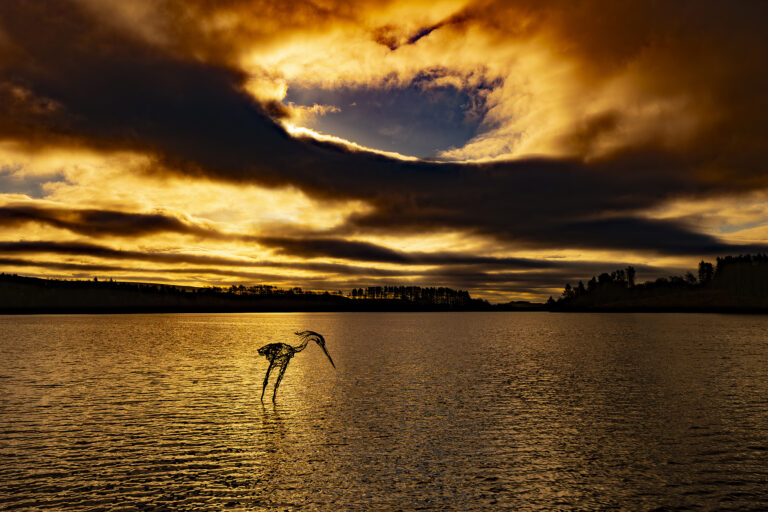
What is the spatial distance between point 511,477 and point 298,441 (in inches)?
536

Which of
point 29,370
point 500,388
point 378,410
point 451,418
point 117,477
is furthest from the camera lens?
point 29,370

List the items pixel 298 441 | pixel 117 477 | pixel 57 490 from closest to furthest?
pixel 57 490, pixel 117 477, pixel 298 441

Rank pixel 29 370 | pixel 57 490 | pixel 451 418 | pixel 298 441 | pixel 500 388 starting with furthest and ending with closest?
pixel 29 370 < pixel 500 388 < pixel 451 418 < pixel 298 441 < pixel 57 490

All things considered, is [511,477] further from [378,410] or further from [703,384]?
[703,384]

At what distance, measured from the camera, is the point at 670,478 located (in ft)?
78.9

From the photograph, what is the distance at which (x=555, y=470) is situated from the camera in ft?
83.3

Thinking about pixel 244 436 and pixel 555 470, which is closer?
pixel 555 470

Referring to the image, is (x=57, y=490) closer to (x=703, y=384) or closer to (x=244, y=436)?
(x=244, y=436)

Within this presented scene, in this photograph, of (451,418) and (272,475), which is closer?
(272,475)

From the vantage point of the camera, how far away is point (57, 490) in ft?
72.6

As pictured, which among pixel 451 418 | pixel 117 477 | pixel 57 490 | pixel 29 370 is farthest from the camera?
pixel 29 370

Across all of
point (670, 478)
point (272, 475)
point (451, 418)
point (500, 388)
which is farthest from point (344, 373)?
point (670, 478)

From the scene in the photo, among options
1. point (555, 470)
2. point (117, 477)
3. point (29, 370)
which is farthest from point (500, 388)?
point (29, 370)

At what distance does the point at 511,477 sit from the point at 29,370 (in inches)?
2670
